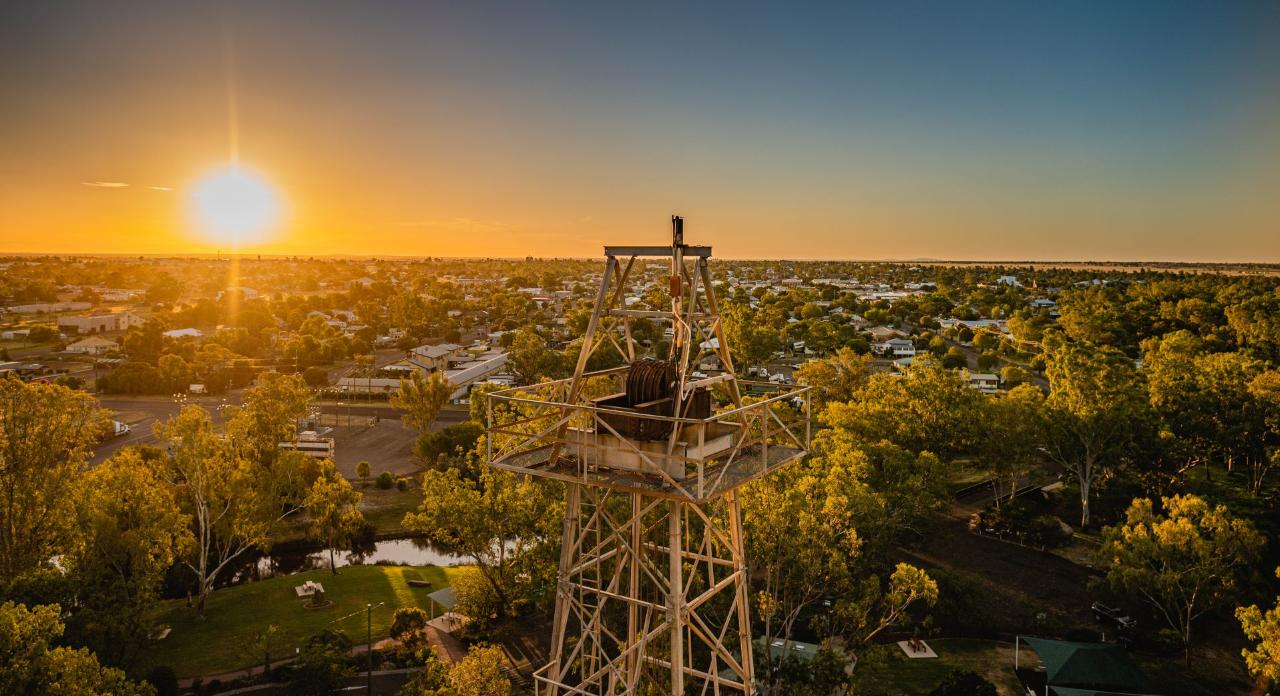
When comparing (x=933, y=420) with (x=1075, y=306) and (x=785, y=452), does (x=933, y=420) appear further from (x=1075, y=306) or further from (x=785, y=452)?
(x=1075, y=306)

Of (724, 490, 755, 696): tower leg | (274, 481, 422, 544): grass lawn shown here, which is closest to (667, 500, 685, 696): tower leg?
(724, 490, 755, 696): tower leg

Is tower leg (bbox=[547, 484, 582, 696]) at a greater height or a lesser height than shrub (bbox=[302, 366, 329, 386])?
greater

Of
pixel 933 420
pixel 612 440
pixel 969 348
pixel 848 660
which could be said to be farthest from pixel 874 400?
pixel 969 348

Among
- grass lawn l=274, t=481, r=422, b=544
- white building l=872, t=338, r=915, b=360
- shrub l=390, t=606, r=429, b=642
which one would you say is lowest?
grass lawn l=274, t=481, r=422, b=544

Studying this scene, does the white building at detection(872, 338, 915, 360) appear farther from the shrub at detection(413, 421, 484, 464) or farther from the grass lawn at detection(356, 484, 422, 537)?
the grass lawn at detection(356, 484, 422, 537)

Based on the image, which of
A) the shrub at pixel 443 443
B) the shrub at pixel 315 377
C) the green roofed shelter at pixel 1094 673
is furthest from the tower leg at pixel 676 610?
the shrub at pixel 315 377

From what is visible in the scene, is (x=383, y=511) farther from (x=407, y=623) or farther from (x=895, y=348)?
(x=895, y=348)

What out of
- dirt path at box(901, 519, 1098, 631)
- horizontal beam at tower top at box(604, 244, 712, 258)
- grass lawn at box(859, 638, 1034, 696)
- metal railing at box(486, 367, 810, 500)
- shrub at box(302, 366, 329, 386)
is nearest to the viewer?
metal railing at box(486, 367, 810, 500)
